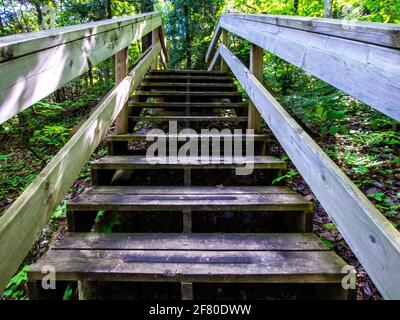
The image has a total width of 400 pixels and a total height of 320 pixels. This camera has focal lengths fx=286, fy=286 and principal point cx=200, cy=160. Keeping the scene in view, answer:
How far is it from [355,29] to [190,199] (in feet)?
4.55

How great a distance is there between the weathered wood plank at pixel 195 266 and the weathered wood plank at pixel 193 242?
1.6 inches

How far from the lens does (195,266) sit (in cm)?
153

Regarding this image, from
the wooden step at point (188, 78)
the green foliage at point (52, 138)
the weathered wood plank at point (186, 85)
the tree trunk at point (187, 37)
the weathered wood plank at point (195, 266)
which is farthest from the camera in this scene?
the tree trunk at point (187, 37)

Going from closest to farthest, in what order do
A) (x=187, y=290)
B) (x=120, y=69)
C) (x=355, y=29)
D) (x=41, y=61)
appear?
(x=355, y=29) < (x=41, y=61) < (x=187, y=290) < (x=120, y=69)

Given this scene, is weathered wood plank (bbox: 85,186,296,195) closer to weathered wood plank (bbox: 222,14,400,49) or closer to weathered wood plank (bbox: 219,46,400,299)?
weathered wood plank (bbox: 219,46,400,299)

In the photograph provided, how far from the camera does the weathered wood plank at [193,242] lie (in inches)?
66.9

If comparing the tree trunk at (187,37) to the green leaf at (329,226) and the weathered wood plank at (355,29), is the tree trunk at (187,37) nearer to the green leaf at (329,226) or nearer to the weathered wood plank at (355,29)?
the weathered wood plank at (355,29)

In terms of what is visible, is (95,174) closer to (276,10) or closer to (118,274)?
(118,274)

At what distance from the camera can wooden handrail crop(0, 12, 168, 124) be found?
3.49 feet

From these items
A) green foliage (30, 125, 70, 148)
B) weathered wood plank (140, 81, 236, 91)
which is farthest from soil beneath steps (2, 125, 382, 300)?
weathered wood plank (140, 81, 236, 91)

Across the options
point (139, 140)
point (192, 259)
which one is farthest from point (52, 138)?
point (192, 259)

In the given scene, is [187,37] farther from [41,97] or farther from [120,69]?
[41,97]

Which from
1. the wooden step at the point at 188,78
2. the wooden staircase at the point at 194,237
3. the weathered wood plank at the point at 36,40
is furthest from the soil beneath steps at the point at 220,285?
the wooden step at the point at 188,78

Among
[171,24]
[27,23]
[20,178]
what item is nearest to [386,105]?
[20,178]
